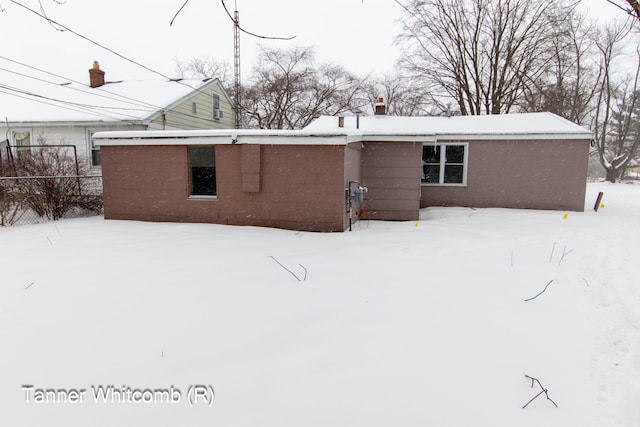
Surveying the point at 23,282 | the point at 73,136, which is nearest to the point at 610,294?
the point at 23,282

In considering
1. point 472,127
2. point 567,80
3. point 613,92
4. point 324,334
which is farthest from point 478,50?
point 324,334

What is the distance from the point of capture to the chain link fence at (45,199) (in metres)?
8.34

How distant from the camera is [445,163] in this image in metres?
11.2

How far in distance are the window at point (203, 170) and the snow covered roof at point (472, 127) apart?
2.79 metres

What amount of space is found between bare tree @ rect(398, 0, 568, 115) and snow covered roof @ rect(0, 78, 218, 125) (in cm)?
1412

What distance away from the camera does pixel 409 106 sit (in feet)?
89.8

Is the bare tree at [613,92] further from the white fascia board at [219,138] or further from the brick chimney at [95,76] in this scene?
the brick chimney at [95,76]

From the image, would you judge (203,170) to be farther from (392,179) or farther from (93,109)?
(93,109)

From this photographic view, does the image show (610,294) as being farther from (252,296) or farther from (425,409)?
(252,296)

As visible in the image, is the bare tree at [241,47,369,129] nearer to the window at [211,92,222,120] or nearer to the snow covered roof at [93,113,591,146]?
the window at [211,92,222,120]

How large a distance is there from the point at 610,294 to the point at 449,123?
905cm

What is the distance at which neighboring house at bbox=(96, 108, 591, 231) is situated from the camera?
7734mm

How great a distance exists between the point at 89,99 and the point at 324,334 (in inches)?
630

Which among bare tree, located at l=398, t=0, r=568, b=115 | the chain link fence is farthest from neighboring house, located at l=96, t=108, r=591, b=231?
bare tree, located at l=398, t=0, r=568, b=115
